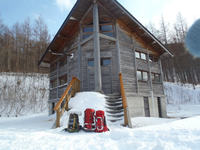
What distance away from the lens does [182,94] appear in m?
21.7

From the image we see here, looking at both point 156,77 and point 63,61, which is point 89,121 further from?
point 156,77

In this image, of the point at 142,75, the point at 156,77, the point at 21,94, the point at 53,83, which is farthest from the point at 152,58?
the point at 21,94

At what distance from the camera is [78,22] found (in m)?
10.7

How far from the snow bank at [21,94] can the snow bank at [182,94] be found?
20.4 metres

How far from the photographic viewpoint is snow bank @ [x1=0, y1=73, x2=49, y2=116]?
1909cm

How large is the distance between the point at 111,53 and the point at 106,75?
1.62m

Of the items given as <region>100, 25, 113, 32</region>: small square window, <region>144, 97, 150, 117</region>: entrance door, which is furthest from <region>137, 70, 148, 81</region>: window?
<region>100, 25, 113, 32</region>: small square window

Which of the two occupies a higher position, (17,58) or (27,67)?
(17,58)

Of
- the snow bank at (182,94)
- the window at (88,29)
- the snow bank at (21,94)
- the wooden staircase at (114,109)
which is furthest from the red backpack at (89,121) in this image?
the snow bank at (182,94)

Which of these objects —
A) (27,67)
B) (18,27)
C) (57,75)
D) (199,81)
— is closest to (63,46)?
(57,75)

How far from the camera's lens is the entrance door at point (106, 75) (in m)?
9.09

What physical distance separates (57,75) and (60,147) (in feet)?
36.1

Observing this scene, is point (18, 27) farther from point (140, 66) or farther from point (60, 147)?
point (60, 147)

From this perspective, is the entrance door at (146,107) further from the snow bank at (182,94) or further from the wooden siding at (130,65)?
the snow bank at (182,94)
